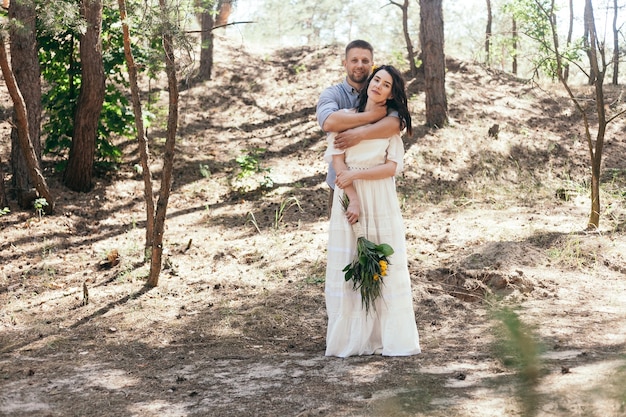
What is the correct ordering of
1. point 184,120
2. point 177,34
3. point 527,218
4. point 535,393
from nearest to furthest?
point 535,393, point 177,34, point 527,218, point 184,120

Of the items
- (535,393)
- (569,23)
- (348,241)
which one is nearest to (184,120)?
(348,241)

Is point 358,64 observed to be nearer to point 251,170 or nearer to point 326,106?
point 326,106

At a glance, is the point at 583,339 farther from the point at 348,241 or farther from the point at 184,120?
the point at 184,120

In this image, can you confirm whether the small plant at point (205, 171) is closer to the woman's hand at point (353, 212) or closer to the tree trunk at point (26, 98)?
the tree trunk at point (26, 98)

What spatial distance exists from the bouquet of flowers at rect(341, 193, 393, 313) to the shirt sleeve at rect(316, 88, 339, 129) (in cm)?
92

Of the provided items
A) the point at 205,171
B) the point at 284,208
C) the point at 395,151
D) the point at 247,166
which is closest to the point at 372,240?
the point at 395,151

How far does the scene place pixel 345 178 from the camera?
484cm

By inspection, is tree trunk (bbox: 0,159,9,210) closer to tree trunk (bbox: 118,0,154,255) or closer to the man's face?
tree trunk (bbox: 118,0,154,255)

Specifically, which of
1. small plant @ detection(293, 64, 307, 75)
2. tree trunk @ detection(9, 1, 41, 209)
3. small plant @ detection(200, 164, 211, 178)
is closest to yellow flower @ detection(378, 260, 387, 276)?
tree trunk @ detection(9, 1, 41, 209)

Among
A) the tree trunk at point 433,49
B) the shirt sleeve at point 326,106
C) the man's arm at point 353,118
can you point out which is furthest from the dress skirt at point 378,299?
the tree trunk at point 433,49

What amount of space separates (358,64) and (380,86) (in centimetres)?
48

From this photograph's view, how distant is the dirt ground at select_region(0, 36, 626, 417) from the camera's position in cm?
397

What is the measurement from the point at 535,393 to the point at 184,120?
41.4 ft

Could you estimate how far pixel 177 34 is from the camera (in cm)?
633
